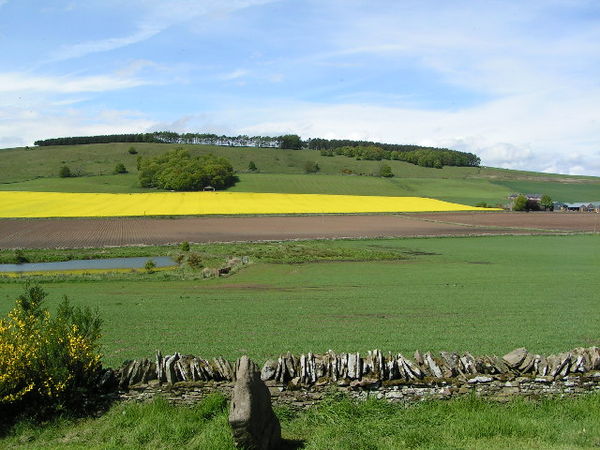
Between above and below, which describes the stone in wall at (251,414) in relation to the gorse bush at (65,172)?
below

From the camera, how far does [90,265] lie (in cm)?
4572

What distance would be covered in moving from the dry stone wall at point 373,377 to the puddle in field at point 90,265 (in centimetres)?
3493

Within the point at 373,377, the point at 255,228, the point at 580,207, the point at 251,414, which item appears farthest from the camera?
the point at 580,207

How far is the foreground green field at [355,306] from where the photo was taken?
1672 centimetres

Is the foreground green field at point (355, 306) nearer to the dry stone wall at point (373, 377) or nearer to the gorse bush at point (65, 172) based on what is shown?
the dry stone wall at point (373, 377)

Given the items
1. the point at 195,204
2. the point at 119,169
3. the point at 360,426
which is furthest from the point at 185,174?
the point at 360,426

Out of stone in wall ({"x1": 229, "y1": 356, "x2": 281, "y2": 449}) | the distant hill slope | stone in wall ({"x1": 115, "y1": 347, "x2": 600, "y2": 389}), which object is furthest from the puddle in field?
the distant hill slope

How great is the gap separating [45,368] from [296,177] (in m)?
121

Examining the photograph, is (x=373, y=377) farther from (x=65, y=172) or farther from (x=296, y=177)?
(x=65, y=172)

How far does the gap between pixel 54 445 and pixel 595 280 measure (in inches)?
1251

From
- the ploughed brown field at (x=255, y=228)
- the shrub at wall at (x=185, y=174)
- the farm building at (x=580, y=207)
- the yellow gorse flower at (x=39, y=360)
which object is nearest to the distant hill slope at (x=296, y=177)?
the shrub at wall at (x=185, y=174)

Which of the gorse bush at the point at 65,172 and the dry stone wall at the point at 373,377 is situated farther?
the gorse bush at the point at 65,172

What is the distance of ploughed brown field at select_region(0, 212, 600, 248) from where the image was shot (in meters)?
56.8

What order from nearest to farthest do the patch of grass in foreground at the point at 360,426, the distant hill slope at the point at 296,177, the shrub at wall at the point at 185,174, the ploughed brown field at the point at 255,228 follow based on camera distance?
the patch of grass in foreground at the point at 360,426, the ploughed brown field at the point at 255,228, the shrub at wall at the point at 185,174, the distant hill slope at the point at 296,177
